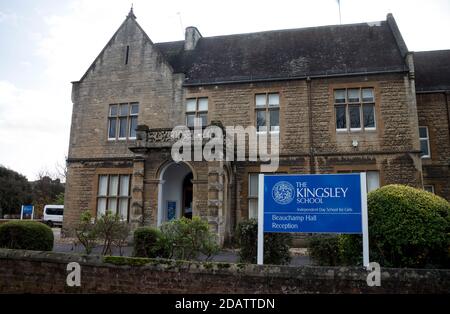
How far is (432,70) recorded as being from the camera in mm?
21047

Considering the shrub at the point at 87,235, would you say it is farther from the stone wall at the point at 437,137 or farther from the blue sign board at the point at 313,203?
the stone wall at the point at 437,137

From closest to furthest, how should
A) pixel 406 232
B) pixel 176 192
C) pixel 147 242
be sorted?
pixel 406 232, pixel 147 242, pixel 176 192

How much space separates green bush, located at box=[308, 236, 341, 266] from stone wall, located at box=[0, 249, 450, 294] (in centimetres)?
204

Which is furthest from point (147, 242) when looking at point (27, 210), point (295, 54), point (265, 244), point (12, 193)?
point (12, 193)

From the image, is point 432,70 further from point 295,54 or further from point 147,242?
point 147,242

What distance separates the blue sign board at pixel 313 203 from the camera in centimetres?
734

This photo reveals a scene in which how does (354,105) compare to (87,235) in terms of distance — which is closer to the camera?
(87,235)

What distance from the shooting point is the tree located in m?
40.5

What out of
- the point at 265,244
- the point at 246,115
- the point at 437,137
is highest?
the point at 246,115

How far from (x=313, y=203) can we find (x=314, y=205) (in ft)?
0.15

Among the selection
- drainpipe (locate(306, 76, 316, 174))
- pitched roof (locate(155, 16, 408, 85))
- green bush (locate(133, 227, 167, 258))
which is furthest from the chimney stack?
green bush (locate(133, 227, 167, 258))

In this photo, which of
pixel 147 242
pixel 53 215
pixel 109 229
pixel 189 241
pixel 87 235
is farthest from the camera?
Answer: pixel 53 215

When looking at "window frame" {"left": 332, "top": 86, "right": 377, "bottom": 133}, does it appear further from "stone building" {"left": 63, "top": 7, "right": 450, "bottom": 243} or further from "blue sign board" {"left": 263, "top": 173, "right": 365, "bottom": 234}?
"blue sign board" {"left": 263, "top": 173, "right": 365, "bottom": 234}

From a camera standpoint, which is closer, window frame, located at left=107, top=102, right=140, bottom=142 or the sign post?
the sign post
